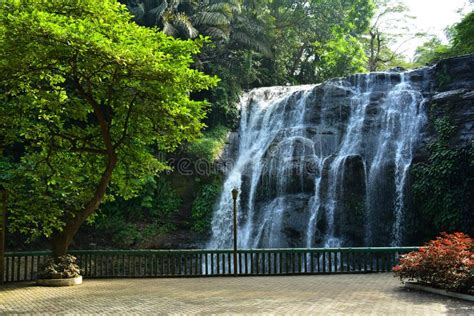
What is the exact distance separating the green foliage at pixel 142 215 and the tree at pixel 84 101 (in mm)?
9111

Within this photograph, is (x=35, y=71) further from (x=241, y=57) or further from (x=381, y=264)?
(x=241, y=57)

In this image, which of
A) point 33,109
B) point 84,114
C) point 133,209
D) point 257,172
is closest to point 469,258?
point 84,114

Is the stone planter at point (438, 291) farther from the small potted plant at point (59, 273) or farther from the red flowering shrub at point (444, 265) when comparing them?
the small potted plant at point (59, 273)

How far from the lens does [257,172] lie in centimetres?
2491

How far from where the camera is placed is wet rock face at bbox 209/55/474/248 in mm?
21219

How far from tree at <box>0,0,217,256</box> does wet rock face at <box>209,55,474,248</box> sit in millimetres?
9242

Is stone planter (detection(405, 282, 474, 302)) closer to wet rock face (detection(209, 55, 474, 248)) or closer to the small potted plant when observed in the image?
the small potted plant

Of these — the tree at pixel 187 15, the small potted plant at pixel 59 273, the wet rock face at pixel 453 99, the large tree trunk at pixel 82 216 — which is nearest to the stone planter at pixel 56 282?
the small potted plant at pixel 59 273

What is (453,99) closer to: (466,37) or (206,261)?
(466,37)

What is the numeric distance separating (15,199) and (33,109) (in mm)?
2534

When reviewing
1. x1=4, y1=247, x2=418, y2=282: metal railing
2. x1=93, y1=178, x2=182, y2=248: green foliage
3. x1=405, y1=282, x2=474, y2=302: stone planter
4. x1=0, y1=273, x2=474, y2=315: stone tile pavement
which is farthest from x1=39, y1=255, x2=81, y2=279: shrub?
x1=93, y1=178, x2=182, y2=248: green foliage

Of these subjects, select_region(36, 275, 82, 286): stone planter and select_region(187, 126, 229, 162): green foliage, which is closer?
select_region(36, 275, 82, 286): stone planter

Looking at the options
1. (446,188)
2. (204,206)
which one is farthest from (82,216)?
(446,188)

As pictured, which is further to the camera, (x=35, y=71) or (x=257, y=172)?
(x=257, y=172)
